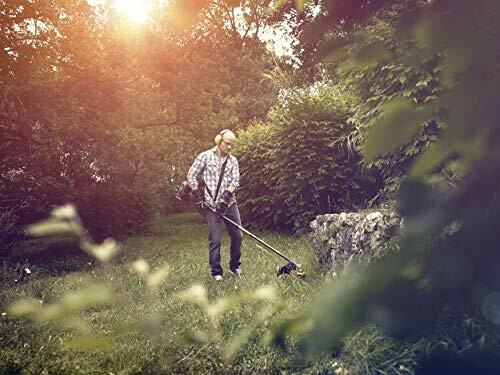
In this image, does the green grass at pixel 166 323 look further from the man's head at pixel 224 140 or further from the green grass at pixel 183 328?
the man's head at pixel 224 140

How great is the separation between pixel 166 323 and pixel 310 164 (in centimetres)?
616

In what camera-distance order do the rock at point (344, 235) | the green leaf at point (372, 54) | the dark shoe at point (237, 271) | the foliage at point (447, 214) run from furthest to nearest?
the dark shoe at point (237, 271)
the rock at point (344, 235)
the green leaf at point (372, 54)
the foliage at point (447, 214)

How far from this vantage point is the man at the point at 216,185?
20.2 ft

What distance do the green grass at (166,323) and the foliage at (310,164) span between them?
1494 mm

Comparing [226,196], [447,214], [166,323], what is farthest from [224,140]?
[447,214]

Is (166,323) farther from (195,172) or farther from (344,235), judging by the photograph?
(195,172)

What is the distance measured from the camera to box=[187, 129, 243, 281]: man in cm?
615

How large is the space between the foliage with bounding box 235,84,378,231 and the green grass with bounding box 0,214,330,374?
1494mm

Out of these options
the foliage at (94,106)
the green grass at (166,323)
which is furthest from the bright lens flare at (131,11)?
the green grass at (166,323)

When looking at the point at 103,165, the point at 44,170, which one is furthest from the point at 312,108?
the point at 44,170

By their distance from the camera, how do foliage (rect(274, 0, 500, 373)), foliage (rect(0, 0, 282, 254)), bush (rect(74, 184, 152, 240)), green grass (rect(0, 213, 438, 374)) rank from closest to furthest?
foliage (rect(274, 0, 500, 373)) → green grass (rect(0, 213, 438, 374)) → foliage (rect(0, 0, 282, 254)) → bush (rect(74, 184, 152, 240))

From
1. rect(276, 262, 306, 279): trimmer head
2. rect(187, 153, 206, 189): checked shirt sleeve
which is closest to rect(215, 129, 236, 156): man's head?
rect(187, 153, 206, 189): checked shirt sleeve

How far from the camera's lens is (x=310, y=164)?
9.73m

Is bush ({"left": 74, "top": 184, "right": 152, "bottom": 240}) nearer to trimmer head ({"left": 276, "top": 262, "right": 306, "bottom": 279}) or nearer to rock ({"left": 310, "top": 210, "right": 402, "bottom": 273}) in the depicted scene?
rock ({"left": 310, "top": 210, "right": 402, "bottom": 273})
